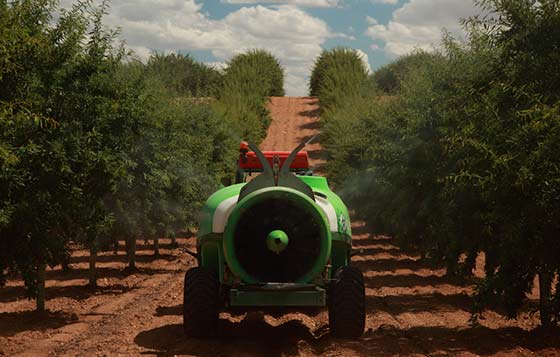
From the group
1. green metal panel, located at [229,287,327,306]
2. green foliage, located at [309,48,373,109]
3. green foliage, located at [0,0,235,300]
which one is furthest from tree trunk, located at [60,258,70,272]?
green foliage, located at [309,48,373,109]

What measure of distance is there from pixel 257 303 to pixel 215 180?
830 inches

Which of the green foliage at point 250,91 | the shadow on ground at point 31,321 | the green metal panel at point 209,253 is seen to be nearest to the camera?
the green metal panel at point 209,253

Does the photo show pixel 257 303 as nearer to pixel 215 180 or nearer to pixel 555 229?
pixel 555 229

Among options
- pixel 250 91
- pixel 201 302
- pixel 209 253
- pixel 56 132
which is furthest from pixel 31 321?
pixel 250 91

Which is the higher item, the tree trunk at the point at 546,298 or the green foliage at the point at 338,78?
the green foliage at the point at 338,78

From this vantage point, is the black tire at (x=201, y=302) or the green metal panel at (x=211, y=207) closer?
the black tire at (x=201, y=302)

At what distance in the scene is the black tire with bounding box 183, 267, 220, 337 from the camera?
11266mm

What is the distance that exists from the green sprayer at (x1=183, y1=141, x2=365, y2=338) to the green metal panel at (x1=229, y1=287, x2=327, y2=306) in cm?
1

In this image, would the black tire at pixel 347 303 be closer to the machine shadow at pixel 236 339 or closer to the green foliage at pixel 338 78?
the machine shadow at pixel 236 339

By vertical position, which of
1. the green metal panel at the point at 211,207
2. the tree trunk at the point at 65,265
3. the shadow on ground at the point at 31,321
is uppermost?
the green metal panel at the point at 211,207

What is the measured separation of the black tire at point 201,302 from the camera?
11266mm

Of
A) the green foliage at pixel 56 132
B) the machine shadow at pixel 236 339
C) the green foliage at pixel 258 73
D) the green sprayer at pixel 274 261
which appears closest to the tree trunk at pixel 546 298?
the green sprayer at pixel 274 261

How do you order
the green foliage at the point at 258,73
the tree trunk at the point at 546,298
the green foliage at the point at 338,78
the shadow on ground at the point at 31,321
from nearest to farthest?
the tree trunk at the point at 546,298, the shadow on ground at the point at 31,321, the green foliage at the point at 338,78, the green foliage at the point at 258,73

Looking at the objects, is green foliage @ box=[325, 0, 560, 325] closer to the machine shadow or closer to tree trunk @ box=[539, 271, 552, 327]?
tree trunk @ box=[539, 271, 552, 327]
